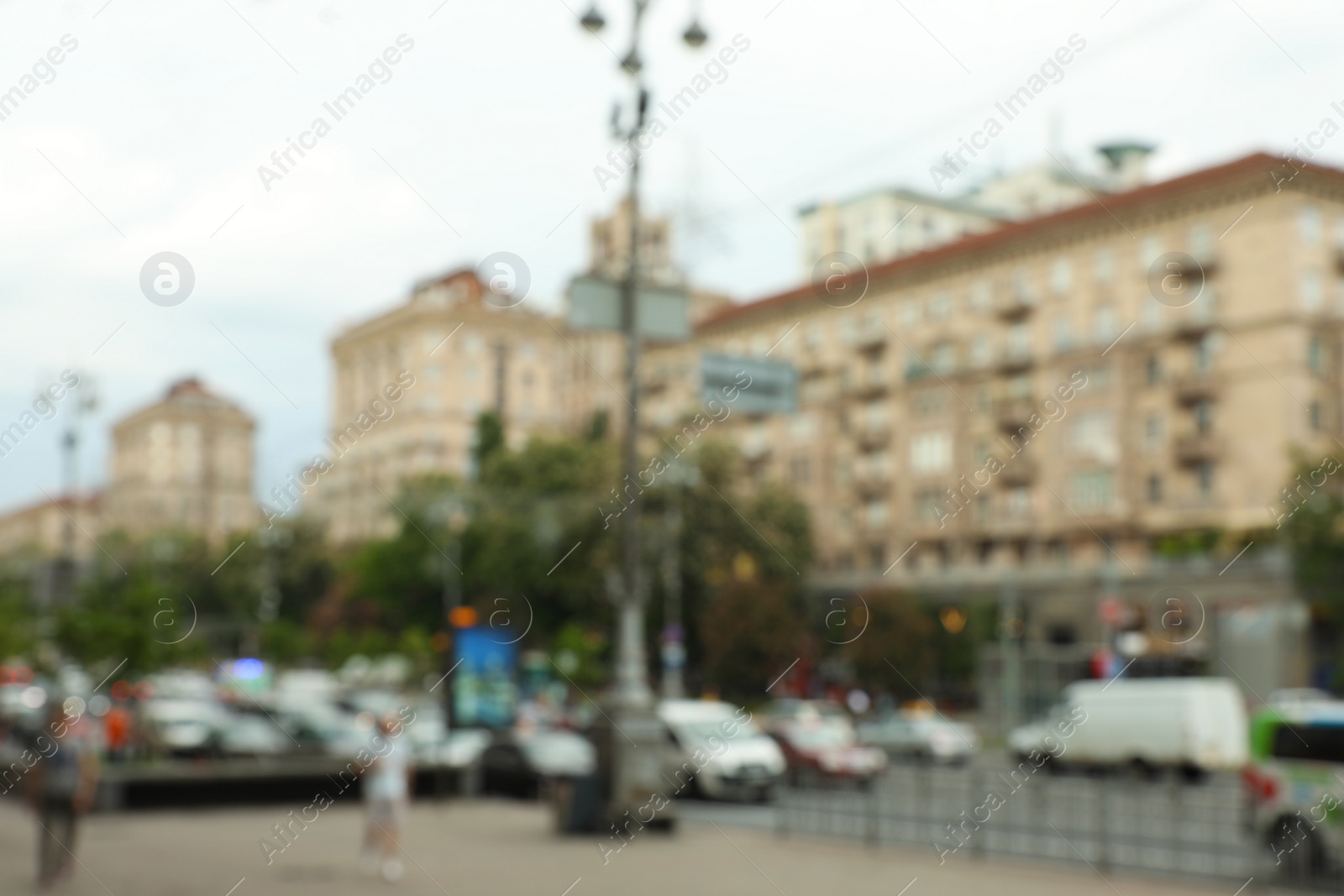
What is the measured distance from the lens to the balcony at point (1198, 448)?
170 feet

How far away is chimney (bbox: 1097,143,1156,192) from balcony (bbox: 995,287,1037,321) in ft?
44.2

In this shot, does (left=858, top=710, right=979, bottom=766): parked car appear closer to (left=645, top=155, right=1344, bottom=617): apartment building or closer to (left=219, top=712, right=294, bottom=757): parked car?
(left=219, top=712, right=294, bottom=757): parked car

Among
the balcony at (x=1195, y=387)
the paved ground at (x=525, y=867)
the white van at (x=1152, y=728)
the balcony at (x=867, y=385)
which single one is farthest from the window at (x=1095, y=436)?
the paved ground at (x=525, y=867)

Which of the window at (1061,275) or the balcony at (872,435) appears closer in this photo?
the window at (1061,275)

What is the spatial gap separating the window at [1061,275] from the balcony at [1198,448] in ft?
28.2

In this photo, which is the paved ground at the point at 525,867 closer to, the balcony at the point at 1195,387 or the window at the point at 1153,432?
the balcony at the point at 1195,387

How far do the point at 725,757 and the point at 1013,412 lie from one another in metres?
36.2

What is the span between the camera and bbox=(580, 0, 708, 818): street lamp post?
1744cm

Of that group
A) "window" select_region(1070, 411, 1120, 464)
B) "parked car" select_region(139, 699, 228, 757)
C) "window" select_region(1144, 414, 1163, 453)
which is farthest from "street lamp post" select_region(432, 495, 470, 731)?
"window" select_region(1144, 414, 1163, 453)

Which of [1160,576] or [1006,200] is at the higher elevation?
[1006,200]

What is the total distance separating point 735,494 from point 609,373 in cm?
1099

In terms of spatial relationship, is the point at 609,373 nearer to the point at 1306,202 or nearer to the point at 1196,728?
the point at 1306,202

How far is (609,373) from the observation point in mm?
63938

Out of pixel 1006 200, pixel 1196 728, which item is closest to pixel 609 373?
pixel 1006 200
